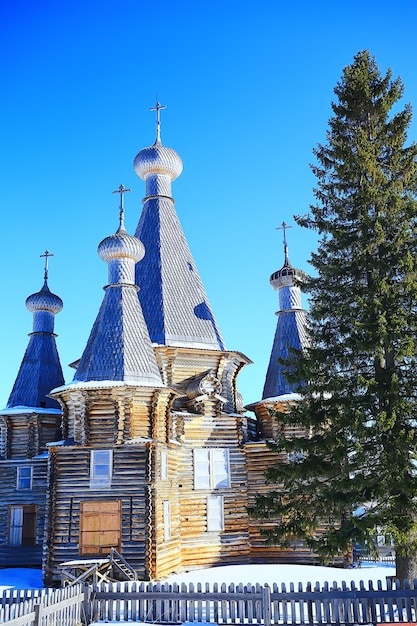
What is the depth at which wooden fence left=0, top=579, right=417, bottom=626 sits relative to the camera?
11297mm

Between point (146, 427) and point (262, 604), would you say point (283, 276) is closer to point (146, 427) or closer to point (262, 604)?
point (146, 427)

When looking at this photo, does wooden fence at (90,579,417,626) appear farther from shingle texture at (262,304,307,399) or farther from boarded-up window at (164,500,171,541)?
shingle texture at (262,304,307,399)

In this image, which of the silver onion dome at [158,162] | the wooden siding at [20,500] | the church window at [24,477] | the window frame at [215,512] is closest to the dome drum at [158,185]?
the silver onion dome at [158,162]

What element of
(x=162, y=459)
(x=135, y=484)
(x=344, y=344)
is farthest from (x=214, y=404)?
(x=344, y=344)

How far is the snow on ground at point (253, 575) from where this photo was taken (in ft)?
60.2

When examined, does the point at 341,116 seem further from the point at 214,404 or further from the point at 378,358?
the point at 214,404

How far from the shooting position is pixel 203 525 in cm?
2264

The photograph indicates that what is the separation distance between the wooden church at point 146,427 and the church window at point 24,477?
0.04 m

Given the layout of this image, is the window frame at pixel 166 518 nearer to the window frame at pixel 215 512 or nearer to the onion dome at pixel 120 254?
the window frame at pixel 215 512

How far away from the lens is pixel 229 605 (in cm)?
1229

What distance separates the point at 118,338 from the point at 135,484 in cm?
520

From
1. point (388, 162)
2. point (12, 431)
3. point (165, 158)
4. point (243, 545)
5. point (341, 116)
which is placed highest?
point (165, 158)

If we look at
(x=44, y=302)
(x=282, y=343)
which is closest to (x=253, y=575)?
(x=282, y=343)

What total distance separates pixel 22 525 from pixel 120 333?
9.02m
